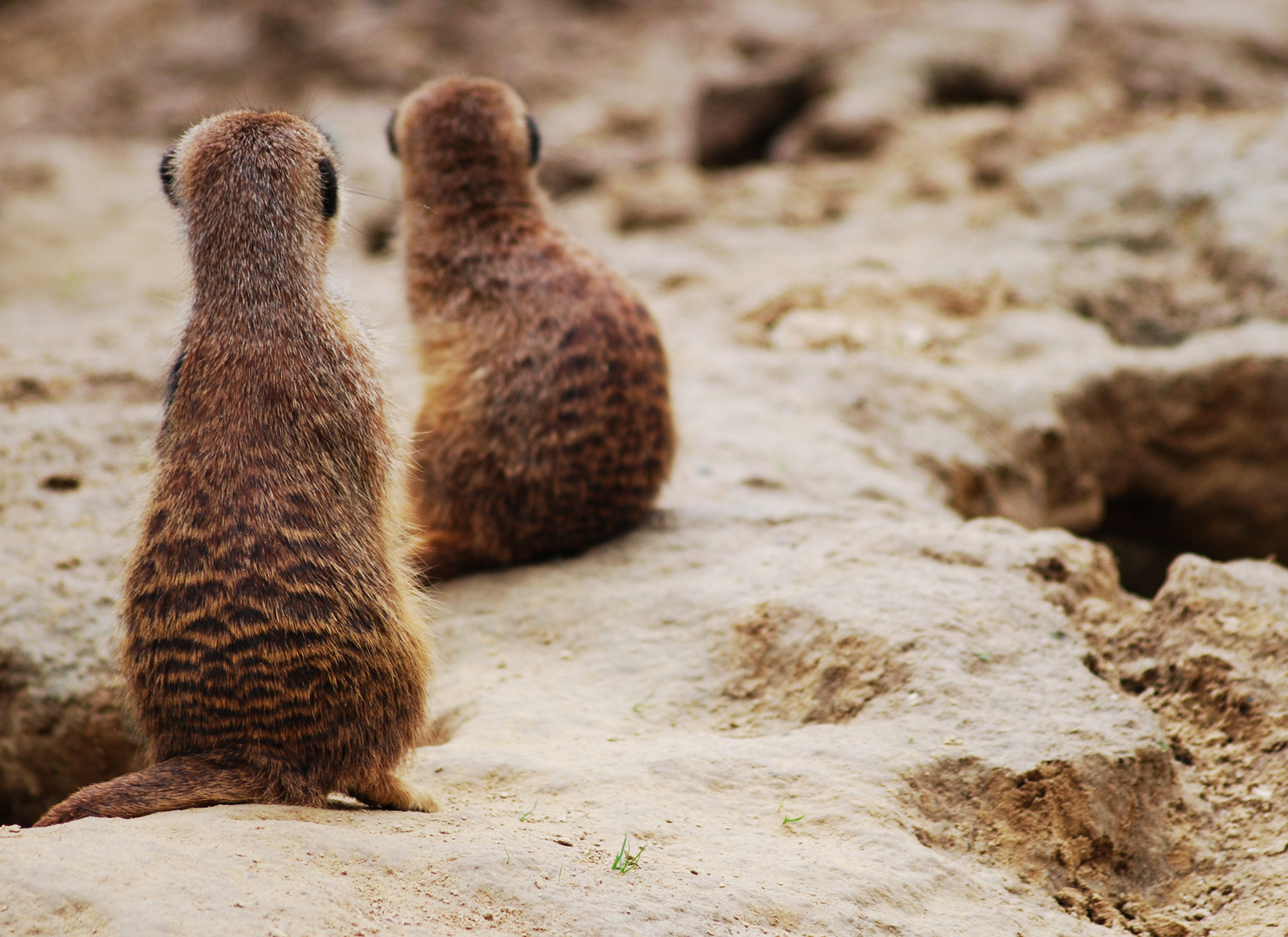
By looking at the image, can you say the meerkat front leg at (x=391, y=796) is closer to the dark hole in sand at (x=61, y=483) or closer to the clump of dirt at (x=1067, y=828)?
the clump of dirt at (x=1067, y=828)

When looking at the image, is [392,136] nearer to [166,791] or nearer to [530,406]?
[530,406]

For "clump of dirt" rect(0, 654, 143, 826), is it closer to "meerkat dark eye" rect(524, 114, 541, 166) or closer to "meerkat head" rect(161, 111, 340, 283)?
"meerkat head" rect(161, 111, 340, 283)

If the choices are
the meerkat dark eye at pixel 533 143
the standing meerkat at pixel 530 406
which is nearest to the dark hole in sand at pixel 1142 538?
the standing meerkat at pixel 530 406

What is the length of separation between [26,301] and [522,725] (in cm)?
584

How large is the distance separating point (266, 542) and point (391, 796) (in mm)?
626

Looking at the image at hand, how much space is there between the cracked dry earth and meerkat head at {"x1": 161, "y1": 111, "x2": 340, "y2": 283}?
30 centimetres

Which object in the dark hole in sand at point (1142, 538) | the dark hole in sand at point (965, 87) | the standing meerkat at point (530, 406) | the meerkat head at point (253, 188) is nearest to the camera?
the meerkat head at point (253, 188)

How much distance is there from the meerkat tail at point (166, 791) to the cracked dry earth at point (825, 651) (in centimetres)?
8

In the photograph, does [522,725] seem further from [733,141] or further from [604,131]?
[604,131]

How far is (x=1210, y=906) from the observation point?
266 cm

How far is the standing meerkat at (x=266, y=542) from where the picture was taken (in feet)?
8.20

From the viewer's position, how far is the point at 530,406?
404 centimetres

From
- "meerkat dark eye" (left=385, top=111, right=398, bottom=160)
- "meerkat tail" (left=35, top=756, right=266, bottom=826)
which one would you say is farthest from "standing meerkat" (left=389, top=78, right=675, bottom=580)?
"meerkat tail" (left=35, top=756, right=266, bottom=826)

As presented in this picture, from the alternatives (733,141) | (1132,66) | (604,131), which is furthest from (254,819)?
(1132,66)
